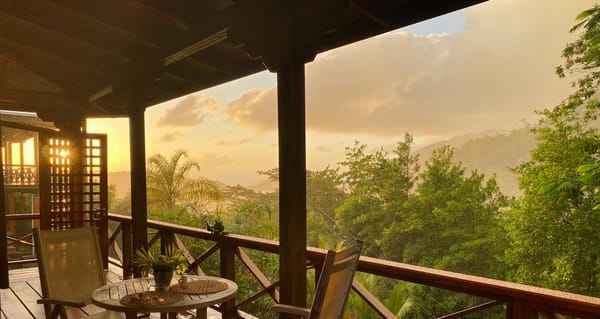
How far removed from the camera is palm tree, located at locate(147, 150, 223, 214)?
14.1 m

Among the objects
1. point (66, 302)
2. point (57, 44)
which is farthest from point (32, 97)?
point (66, 302)

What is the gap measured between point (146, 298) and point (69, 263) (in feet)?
3.26

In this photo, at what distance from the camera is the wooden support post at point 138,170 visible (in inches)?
159

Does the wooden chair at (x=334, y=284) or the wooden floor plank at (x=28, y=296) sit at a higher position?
the wooden chair at (x=334, y=284)

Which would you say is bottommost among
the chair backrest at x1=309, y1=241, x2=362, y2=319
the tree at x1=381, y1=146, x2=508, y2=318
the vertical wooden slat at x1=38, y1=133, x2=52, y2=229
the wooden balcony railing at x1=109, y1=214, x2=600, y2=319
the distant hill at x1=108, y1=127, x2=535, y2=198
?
the tree at x1=381, y1=146, x2=508, y2=318

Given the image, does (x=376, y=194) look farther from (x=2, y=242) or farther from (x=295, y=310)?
(x=295, y=310)

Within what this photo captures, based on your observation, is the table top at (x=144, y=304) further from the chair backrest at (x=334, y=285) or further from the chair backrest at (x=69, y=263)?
the chair backrest at (x=334, y=285)

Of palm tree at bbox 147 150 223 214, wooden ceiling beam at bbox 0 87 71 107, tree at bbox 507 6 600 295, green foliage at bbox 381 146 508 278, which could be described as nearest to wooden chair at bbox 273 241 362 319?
wooden ceiling beam at bbox 0 87 71 107

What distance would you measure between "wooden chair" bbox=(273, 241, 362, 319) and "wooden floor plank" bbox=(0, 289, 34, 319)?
3512 millimetres

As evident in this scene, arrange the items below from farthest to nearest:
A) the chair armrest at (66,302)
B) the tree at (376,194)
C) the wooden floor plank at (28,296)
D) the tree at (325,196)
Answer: the tree at (325,196) < the tree at (376,194) < the wooden floor plank at (28,296) < the chair armrest at (66,302)

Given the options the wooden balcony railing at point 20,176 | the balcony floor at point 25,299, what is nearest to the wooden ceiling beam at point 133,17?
the balcony floor at point 25,299

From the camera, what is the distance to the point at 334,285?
1896 mm

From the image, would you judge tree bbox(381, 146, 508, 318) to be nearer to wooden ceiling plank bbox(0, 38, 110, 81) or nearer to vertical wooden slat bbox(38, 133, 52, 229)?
vertical wooden slat bbox(38, 133, 52, 229)

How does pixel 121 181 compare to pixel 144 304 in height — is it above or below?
above
